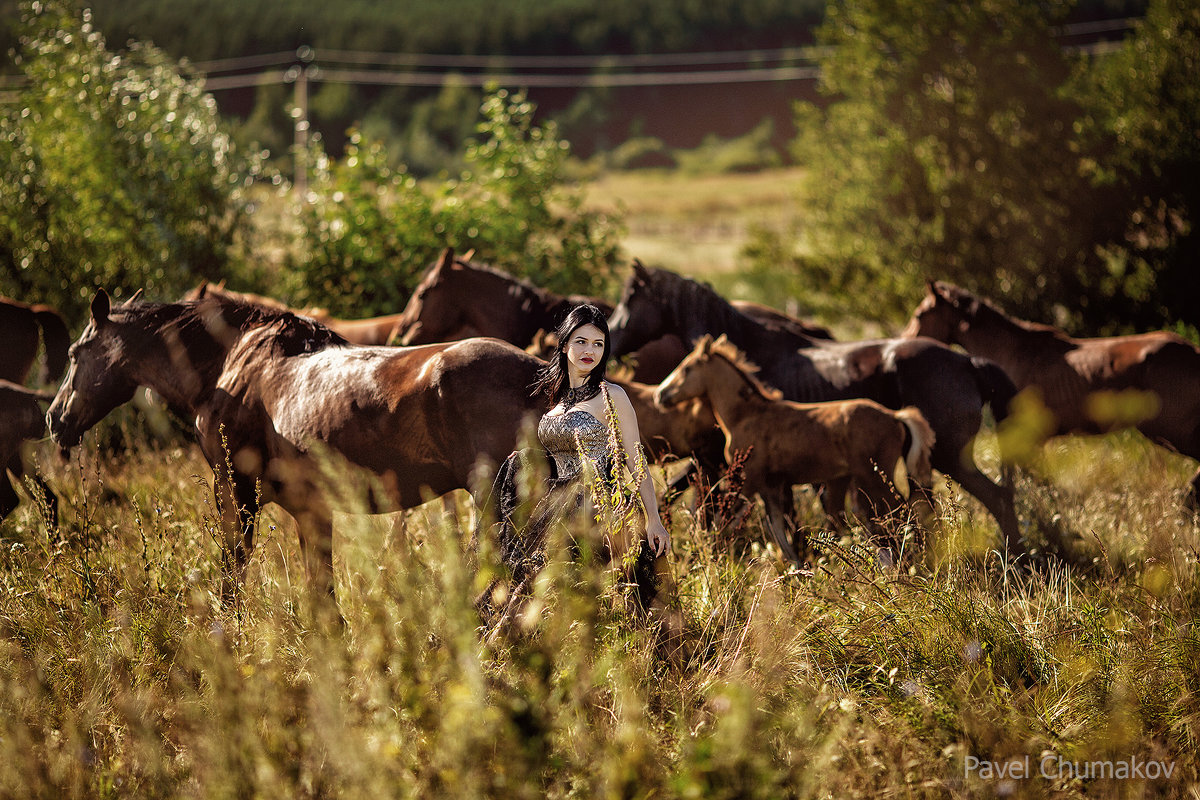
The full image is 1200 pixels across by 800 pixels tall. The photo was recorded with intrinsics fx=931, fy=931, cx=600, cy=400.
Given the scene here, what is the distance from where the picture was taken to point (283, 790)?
9.26 ft

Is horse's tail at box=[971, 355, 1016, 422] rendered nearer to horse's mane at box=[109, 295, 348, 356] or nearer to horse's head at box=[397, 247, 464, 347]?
horse's head at box=[397, 247, 464, 347]

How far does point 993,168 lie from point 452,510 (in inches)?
394

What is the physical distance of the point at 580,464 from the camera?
4320 millimetres

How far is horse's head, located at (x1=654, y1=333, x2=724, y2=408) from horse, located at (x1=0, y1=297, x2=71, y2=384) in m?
4.68

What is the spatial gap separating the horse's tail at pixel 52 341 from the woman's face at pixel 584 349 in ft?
15.9

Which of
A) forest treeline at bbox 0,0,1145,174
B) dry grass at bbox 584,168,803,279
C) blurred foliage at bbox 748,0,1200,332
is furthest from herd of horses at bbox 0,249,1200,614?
forest treeline at bbox 0,0,1145,174

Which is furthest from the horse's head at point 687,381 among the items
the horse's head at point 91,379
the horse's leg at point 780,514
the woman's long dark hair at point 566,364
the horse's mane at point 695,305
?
the horse's head at point 91,379

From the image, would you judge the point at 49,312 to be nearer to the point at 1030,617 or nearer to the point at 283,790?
the point at 283,790

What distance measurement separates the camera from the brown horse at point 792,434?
19.3 ft

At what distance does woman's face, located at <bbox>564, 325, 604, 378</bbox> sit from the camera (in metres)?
4.35

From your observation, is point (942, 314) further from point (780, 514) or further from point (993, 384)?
point (780, 514)

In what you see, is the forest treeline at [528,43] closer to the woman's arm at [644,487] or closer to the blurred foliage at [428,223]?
the blurred foliage at [428,223]

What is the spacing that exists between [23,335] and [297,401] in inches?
135

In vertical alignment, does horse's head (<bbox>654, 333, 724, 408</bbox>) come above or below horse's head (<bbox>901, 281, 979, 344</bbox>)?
above
